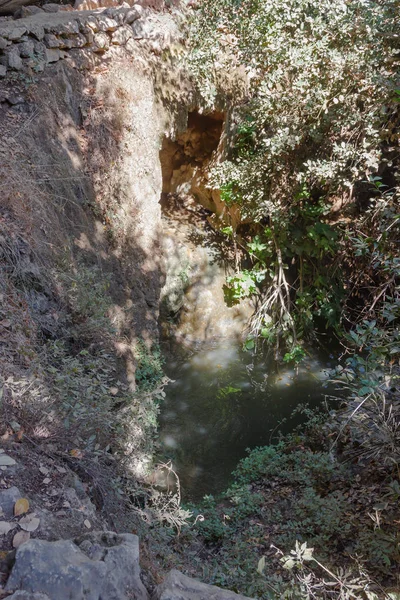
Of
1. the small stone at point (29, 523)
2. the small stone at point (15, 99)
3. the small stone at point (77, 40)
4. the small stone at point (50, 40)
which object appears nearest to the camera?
the small stone at point (29, 523)

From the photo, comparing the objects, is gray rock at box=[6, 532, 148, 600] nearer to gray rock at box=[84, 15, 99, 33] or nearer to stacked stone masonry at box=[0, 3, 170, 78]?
stacked stone masonry at box=[0, 3, 170, 78]

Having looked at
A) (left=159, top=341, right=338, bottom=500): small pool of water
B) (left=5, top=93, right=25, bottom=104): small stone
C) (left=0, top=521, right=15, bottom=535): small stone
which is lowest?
(left=159, top=341, right=338, bottom=500): small pool of water

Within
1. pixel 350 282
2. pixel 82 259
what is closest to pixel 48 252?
pixel 82 259

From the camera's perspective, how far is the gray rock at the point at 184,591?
203cm

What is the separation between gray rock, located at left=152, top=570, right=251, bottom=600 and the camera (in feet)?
6.67

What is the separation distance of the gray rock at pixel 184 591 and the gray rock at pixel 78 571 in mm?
107

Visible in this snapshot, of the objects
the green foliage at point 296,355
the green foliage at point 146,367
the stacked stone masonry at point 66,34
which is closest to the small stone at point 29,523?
the green foliage at point 146,367

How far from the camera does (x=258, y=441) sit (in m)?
6.88

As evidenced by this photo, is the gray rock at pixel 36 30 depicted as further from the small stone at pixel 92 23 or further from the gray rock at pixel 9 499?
the gray rock at pixel 9 499

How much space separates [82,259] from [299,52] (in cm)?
368

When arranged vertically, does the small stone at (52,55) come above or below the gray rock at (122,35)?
below

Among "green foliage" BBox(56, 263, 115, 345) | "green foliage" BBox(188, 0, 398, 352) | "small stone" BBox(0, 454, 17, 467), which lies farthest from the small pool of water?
"small stone" BBox(0, 454, 17, 467)

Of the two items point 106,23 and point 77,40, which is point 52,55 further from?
point 106,23

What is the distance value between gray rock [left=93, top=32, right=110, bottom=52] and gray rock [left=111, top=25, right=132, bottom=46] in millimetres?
165
